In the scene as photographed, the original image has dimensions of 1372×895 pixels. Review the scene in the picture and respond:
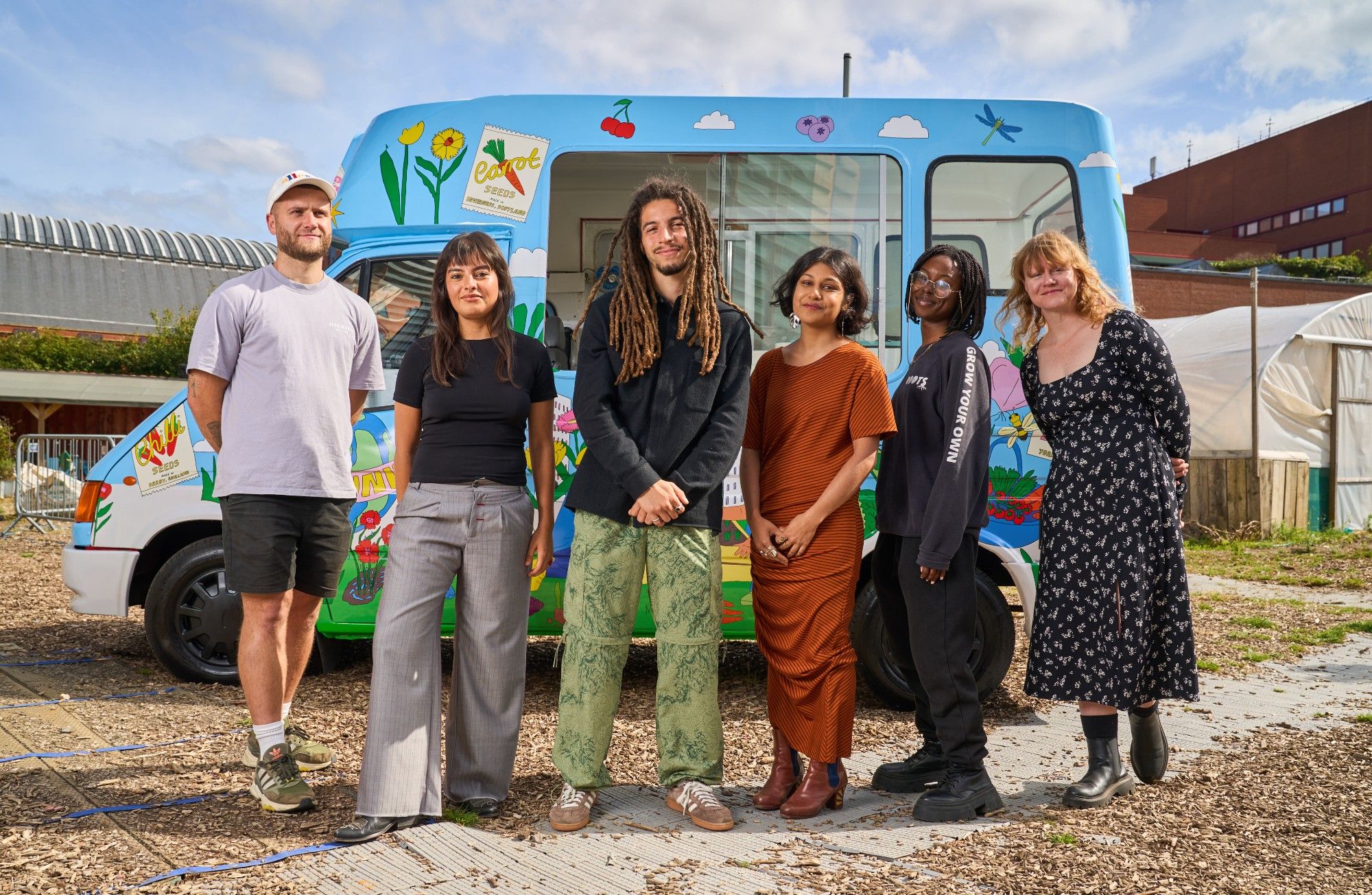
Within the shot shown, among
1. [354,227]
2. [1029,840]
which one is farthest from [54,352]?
[1029,840]

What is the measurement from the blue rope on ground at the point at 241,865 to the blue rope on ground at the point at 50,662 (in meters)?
3.71

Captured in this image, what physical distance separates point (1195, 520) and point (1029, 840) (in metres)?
12.1

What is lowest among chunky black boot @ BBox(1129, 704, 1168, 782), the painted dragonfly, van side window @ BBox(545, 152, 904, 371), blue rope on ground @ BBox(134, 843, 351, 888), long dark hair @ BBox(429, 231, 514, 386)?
blue rope on ground @ BBox(134, 843, 351, 888)

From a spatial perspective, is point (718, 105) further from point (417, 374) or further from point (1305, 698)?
point (1305, 698)

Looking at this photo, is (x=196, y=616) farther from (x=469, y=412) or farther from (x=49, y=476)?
(x=49, y=476)

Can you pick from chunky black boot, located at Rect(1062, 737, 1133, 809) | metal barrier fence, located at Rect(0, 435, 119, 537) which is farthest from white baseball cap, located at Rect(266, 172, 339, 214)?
metal barrier fence, located at Rect(0, 435, 119, 537)

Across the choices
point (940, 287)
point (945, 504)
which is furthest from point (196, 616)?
point (940, 287)

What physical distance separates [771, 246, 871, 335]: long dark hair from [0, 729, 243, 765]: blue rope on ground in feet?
10.1

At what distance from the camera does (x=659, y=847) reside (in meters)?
3.20

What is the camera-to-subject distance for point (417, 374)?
3.47m

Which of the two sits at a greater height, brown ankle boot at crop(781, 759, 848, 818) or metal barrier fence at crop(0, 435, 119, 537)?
metal barrier fence at crop(0, 435, 119, 537)

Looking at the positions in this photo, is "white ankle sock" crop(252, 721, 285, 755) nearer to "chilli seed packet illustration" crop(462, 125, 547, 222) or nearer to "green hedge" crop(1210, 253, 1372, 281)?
"chilli seed packet illustration" crop(462, 125, 547, 222)

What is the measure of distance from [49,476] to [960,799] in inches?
562

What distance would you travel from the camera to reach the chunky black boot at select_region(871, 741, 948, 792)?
380 centimetres
